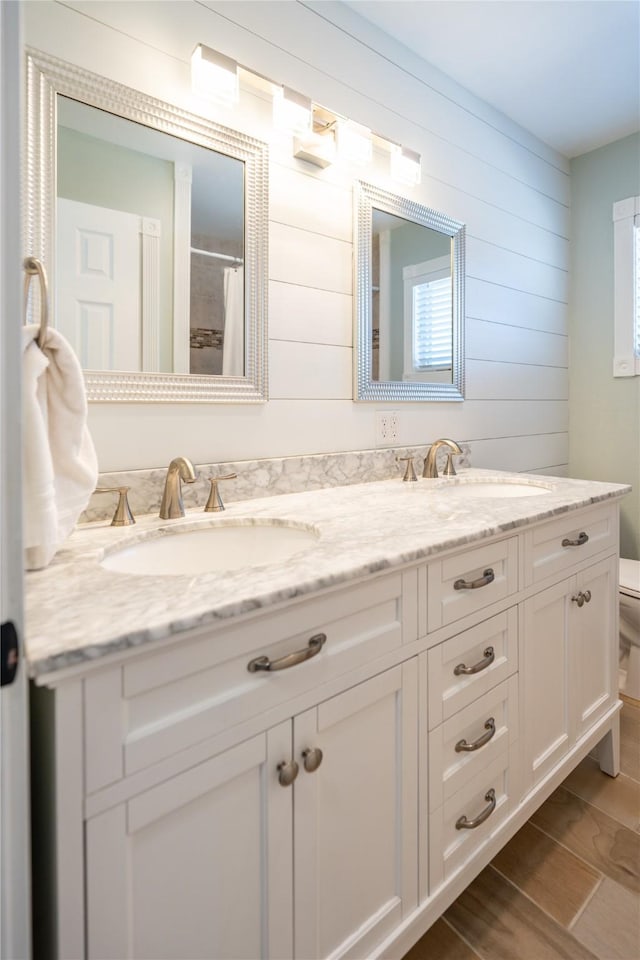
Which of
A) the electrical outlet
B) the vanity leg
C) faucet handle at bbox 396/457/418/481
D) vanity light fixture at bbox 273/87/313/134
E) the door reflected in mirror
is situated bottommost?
the vanity leg

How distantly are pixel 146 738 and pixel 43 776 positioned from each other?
110 millimetres

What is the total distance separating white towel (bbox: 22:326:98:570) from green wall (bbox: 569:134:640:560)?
8.22 ft

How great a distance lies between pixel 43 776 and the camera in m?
0.57

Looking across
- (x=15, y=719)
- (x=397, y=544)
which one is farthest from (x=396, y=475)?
(x=15, y=719)

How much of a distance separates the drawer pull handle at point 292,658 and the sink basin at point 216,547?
0.26 meters

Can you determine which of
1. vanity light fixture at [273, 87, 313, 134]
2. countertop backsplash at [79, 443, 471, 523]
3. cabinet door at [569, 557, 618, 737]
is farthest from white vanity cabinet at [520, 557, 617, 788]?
vanity light fixture at [273, 87, 313, 134]

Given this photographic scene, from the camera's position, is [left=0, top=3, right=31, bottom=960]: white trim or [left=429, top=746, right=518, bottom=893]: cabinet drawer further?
[left=429, top=746, right=518, bottom=893]: cabinet drawer

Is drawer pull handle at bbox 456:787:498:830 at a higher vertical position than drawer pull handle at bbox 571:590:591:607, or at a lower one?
lower

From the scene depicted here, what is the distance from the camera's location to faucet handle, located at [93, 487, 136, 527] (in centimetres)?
109

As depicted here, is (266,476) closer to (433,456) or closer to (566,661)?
(433,456)

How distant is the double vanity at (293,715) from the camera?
0.58 metres

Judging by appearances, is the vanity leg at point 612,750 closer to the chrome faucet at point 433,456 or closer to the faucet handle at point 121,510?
the chrome faucet at point 433,456

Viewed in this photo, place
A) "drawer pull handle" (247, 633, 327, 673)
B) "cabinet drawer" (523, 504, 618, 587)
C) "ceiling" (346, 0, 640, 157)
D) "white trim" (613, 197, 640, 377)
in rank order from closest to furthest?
1. "drawer pull handle" (247, 633, 327, 673)
2. "cabinet drawer" (523, 504, 618, 587)
3. "ceiling" (346, 0, 640, 157)
4. "white trim" (613, 197, 640, 377)

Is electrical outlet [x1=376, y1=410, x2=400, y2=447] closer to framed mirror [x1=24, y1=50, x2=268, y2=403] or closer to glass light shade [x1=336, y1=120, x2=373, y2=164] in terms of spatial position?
framed mirror [x1=24, y1=50, x2=268, y2=403]
